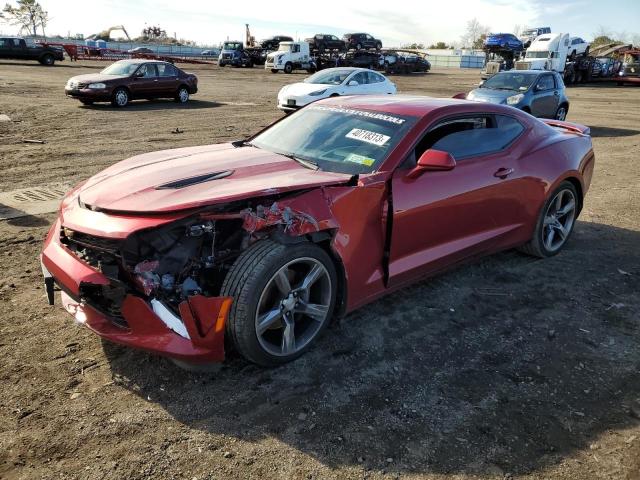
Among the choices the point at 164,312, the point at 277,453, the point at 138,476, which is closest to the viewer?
the point at 138,476

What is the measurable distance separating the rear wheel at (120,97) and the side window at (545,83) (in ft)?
38.9

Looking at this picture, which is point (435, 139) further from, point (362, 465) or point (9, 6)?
point (9, 6)

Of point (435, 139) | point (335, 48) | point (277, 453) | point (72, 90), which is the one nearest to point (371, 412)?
Answer: point (277, 453)

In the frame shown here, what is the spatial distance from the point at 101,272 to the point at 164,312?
490 millimetres

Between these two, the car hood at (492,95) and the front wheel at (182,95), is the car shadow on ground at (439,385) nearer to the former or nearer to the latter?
the car hood at (492,95)

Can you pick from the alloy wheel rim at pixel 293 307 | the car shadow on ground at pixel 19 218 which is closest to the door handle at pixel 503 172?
the alloy wheel rim at pixel 293 307

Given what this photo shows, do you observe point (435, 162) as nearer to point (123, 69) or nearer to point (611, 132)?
point (611, 132)

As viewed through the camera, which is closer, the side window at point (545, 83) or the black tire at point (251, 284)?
the black tire at point (251, 284)

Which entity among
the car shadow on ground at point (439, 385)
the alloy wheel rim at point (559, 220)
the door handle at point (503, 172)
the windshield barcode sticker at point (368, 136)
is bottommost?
the car shadow on ground at point (439, 385)

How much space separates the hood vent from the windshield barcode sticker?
1.00 metres

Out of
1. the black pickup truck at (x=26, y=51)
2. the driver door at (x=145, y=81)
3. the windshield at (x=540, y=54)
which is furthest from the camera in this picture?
the black pickup truck at (x=26, y=51)

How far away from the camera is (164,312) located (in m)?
2.73

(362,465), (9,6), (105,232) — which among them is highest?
(9,6)

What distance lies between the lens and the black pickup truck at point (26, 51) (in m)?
31.5
